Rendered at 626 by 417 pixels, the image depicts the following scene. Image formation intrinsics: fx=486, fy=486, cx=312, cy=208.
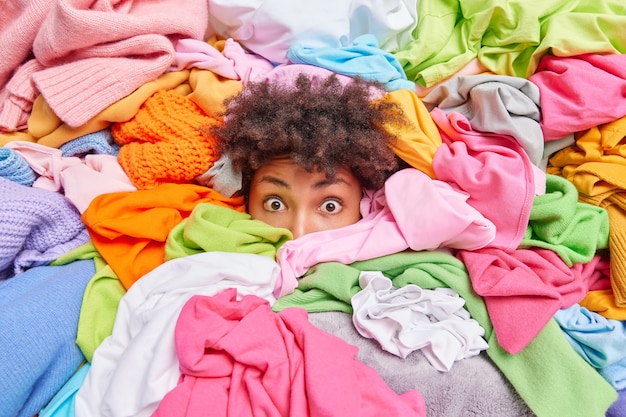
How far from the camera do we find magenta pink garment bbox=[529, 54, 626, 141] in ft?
2.86

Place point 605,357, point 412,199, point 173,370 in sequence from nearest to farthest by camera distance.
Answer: point 173,370 < point 605,357 < point 412,199

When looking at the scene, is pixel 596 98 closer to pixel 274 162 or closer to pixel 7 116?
pixel 274 162

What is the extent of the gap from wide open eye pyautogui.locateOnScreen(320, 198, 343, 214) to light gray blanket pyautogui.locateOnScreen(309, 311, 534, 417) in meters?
0.27

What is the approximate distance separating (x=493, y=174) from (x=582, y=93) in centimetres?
23

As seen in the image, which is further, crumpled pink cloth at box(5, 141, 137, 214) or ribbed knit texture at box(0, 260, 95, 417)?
crumpled pink cloth at box(5, 141, 137, 214)

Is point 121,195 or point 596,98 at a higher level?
point 596,98

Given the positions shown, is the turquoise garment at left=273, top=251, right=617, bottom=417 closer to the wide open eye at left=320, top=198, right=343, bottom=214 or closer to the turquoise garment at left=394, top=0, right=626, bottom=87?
the wide open eye at left=320, top=198, right=343, bottom=214

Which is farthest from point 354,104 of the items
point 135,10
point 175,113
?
point 135,10

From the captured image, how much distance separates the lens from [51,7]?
93cm

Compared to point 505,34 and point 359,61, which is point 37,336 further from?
point 505,34

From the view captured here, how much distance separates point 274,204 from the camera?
93cm

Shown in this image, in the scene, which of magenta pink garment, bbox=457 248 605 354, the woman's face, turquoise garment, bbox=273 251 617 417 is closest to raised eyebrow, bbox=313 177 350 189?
the woman's face

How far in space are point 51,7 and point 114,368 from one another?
2.26 ft

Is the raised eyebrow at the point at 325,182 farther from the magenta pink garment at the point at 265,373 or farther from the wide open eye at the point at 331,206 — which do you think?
the magenta pink garment at the point at 265,373
